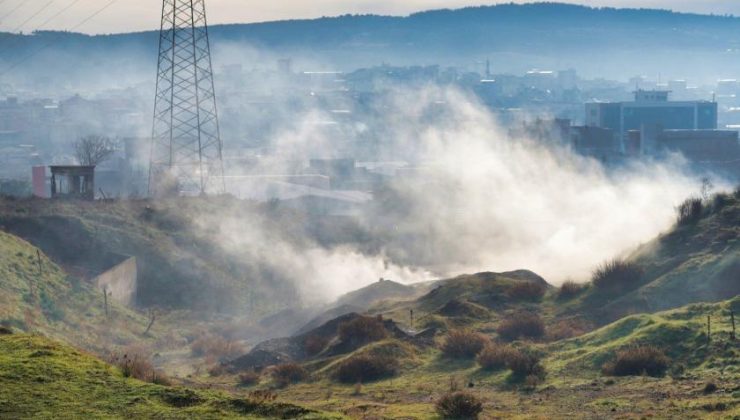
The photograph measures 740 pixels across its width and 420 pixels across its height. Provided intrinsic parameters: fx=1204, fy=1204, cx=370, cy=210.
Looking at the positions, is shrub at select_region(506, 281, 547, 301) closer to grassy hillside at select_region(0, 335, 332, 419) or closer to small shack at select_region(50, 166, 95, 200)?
grassy hillside at select_region(0, 335, 332, 419)

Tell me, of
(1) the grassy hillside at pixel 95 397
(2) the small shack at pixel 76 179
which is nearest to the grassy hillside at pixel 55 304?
(2) the small shack at pixel 76 179

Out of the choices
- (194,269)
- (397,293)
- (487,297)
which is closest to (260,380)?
(487,297)

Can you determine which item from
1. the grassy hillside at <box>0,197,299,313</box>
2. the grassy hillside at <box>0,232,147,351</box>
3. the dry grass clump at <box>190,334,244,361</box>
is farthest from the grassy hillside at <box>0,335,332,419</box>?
the grassy hillside at <box>0,197,299,313</box>

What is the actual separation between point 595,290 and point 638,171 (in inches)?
2812

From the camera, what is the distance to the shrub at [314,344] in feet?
94.6

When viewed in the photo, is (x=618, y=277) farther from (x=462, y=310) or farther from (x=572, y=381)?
(x=572, y=381)

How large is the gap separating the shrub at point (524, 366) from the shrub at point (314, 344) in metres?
7.23

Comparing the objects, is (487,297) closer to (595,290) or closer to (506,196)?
(595,290)

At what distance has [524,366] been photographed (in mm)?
22031

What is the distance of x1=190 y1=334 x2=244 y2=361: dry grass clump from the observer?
3219cm

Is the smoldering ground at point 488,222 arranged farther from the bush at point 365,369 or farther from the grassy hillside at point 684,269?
the bush at point 365,369

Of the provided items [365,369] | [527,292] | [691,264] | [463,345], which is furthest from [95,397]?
[691,264]

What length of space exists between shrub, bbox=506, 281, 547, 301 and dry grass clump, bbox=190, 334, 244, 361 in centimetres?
750

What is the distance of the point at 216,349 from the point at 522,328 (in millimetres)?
9517
